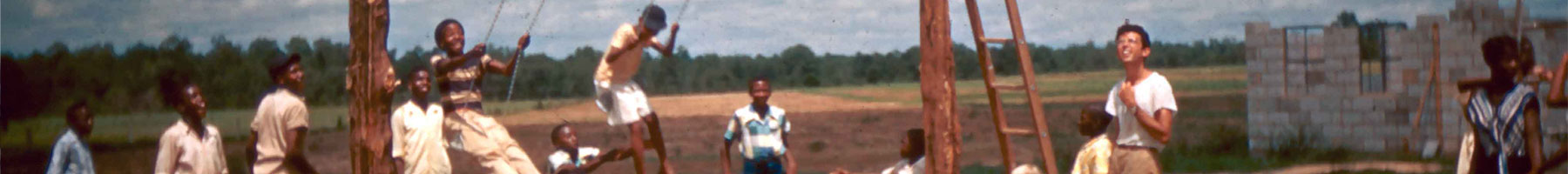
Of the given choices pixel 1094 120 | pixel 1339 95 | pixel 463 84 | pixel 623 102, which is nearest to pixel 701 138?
pixel 623 102

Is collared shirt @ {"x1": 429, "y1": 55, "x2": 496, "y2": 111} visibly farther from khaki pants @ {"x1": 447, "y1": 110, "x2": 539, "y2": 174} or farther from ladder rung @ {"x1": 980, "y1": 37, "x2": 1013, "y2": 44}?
ladder rung @ {"x1": 980, "y1": 37, "x2": 1013, "y2": 44}

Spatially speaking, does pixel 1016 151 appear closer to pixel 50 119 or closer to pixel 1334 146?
pixel 1334 146

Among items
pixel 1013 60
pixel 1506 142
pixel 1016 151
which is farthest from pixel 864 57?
pixel 1506 142

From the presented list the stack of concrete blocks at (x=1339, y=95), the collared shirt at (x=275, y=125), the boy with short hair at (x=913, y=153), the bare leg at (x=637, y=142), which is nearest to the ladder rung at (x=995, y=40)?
the boy with short hair at (x=913, y=153)

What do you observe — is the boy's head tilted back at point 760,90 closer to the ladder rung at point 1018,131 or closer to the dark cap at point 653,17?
the dark cap at point 653,17

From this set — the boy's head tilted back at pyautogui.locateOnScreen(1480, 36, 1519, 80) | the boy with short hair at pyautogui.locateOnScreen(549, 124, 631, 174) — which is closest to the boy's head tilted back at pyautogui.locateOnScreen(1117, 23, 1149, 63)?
the boy's head tilted back at pyautogui.locateOnScreen(1480, 36, 1519, 80)

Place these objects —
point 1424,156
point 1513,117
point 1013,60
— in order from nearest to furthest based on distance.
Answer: point 1513,117 → point 1013,60 → point 1424,156

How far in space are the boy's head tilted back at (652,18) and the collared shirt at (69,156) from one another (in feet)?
6.92

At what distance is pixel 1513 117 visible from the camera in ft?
23.0

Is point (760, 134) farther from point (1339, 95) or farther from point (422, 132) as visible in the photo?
point (1339, 95)

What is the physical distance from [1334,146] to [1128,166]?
6.80 metres

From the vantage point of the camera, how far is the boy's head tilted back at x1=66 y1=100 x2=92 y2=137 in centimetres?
765

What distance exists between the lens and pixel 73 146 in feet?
25.1

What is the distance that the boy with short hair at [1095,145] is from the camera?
641 cm
